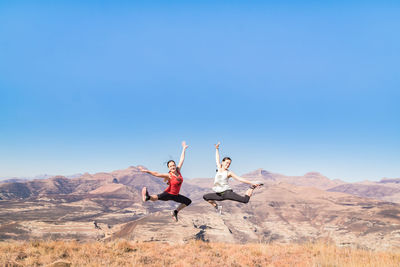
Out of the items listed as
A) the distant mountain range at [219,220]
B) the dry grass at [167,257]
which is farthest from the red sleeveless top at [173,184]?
the distant mountain range at [219,220]

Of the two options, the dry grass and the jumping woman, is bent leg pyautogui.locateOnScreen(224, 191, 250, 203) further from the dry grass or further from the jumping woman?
the dry grass

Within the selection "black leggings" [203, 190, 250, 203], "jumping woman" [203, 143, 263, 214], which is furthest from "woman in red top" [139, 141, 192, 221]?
"black leggings" [203, 190, 250, 203]

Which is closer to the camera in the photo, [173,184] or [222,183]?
[173,184]

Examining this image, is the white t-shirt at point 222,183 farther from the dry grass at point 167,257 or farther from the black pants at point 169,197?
the dry grass at point 167,257

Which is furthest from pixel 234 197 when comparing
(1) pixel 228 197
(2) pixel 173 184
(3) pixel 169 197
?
(3) pixel 169 197

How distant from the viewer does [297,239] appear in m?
70.9

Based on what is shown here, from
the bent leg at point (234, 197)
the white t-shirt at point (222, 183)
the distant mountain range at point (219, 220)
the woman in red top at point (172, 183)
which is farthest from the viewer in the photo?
the distant mountain range at point (219, 220)

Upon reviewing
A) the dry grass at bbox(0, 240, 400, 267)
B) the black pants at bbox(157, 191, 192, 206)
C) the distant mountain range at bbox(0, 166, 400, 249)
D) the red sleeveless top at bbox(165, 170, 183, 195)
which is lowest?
the distant mountain range at bbox(0, 166, 400, 249)

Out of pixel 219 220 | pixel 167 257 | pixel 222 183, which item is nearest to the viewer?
pixel 222 183

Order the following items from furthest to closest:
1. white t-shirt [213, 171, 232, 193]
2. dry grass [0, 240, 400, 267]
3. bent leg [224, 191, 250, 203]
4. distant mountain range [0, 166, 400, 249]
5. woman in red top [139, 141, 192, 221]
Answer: distant mountain range [0, 166, 400, 249] < white t-shirt [213, 171, 232, 193] < woman in red top [139, 141, 192, 221] < bent leg [224, 191, 250, 203] < dry grass [0, 240, 400, 267]

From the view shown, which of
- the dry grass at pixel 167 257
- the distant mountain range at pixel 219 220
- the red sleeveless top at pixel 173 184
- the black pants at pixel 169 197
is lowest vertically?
the distant mountain range at pixel 219 220

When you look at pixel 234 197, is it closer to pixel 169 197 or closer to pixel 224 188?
pixel 224 188

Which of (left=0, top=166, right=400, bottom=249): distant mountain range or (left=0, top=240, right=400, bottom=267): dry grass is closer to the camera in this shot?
(left=0, top=240, right=400, bottom=267): dry grass

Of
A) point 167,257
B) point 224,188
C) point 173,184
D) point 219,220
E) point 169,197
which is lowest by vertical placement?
point 219,220
